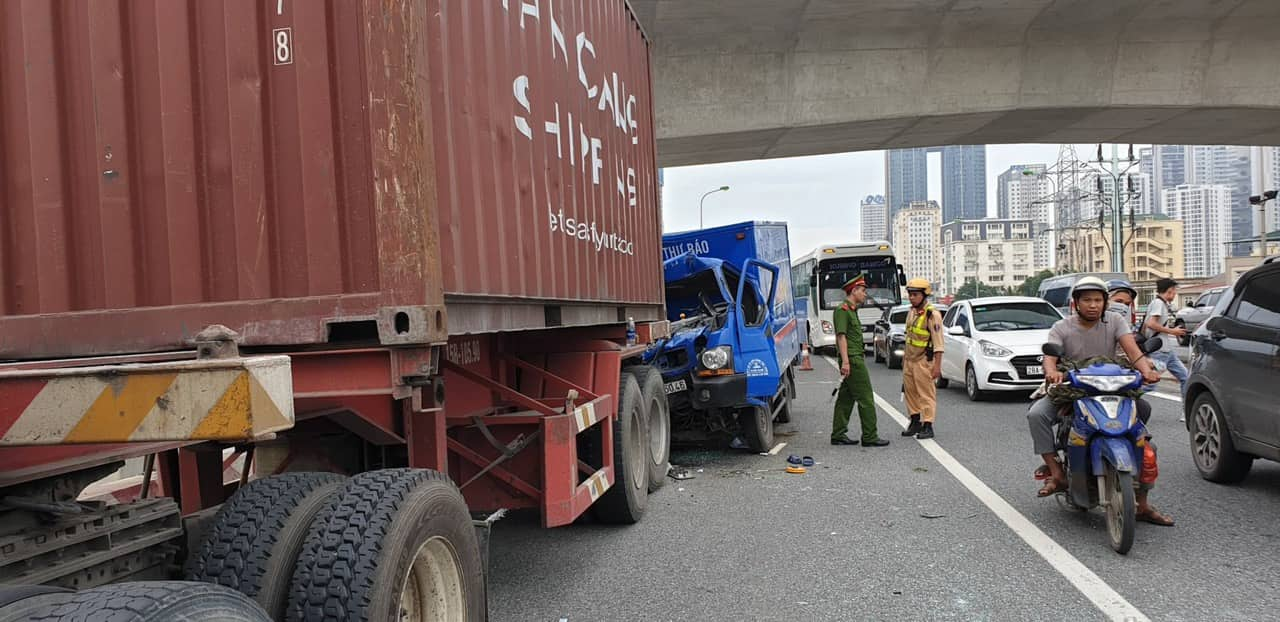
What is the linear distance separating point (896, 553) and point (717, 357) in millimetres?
3182

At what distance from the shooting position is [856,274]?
84.8ft

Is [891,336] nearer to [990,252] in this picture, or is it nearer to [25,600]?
[25,600]

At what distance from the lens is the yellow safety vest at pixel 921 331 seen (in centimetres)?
952

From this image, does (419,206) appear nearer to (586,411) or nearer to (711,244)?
(586,411)

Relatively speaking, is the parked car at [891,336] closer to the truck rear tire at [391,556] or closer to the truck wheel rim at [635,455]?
the truck wheel rim at [635,455]

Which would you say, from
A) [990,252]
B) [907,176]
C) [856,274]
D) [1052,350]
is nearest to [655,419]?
[1052,350]

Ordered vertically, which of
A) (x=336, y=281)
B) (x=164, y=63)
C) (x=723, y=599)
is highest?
(x=164, y=63)

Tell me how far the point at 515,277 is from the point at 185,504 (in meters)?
1.80

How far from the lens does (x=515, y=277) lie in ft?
13.0

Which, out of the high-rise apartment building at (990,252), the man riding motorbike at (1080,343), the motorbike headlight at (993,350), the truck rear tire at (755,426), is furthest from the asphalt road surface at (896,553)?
the high-rise apartment building at (990,252)

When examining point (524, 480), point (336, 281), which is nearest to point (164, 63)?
point (336, 281)

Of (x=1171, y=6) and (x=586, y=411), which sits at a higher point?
(x=1171, y=6)

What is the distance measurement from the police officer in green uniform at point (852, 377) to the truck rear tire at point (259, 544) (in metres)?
7.20

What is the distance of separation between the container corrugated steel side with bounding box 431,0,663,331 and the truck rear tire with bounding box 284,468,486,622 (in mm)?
673
